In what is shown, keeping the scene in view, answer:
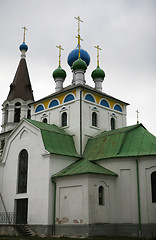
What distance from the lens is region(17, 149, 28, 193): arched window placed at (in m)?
17.9

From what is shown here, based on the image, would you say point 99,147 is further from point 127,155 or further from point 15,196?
point 15,196

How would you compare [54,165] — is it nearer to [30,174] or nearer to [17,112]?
[30,174]

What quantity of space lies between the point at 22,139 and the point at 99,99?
564 centimetres

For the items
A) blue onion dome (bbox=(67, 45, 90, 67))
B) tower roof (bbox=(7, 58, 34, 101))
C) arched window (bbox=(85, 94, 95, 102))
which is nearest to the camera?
arched window (bbox=(85, 94, 95, 102))

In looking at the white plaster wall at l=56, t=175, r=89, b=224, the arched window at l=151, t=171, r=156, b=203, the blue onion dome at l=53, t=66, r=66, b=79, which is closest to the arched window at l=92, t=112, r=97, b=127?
the blue onion dome at l=53, t=66, r=66, b=79

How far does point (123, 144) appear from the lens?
669 inches

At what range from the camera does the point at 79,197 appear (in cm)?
1514

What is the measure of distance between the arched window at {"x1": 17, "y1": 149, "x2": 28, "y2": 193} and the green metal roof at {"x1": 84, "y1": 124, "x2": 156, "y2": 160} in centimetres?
351

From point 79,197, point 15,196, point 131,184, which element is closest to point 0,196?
point 15,196

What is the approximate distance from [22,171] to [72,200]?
425cm

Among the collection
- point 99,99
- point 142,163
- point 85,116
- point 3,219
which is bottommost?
point 3,219

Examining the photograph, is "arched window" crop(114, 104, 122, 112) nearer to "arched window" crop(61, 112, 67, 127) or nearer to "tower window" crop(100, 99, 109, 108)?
"tower window" crop(100, 99, 109, 108)

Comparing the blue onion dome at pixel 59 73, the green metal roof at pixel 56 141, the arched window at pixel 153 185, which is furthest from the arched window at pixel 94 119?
the arched window at pixel 153 185

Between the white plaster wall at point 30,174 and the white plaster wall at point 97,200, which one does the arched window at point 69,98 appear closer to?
the white plaster wall at point 30,174
